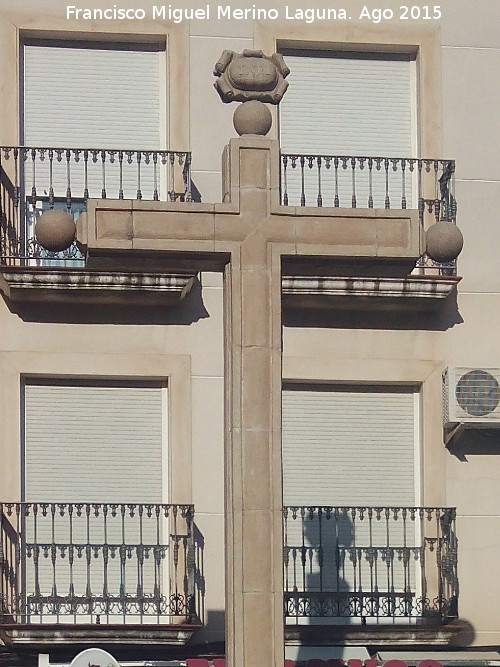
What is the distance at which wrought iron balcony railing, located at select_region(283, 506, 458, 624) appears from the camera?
19.3 metres

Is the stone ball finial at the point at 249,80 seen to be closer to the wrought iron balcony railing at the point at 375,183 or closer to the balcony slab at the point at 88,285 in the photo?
the balcony slab at the point at 88,285

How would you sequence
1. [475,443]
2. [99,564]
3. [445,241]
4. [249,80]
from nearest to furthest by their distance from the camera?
[445,241] → [249,80] → [99,564] → [475,443]

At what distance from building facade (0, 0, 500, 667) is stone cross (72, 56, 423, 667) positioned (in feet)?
12.9

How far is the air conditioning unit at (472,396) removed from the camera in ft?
63.7

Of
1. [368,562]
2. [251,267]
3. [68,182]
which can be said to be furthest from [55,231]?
[368,562]

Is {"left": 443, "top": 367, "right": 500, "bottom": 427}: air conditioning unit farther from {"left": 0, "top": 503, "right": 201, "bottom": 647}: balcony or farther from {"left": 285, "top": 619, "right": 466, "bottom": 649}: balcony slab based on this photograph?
{"left": 0, "top": 503, "right": 201, "bottom": 647}: balcony

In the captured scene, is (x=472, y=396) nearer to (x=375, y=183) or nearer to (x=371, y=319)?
(x=371, y=319)

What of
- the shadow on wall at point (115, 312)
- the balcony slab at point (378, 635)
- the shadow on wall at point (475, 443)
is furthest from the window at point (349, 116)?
the balcony slab at point (378, 635)

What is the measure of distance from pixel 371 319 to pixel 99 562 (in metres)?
3.37

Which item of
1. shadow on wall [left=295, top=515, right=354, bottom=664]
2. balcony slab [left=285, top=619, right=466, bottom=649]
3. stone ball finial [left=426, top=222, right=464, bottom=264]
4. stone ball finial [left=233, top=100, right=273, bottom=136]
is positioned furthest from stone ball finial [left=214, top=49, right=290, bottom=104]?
balcony slab [left=285, top=619, right=466, bottom=649]

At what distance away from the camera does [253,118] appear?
14578 mm

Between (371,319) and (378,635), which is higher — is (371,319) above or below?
above

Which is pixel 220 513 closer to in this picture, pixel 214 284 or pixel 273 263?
pixel 214 284

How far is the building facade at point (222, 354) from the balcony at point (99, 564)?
25 millimetres
